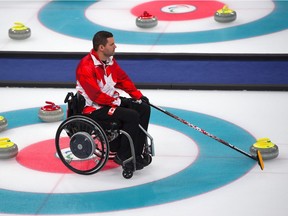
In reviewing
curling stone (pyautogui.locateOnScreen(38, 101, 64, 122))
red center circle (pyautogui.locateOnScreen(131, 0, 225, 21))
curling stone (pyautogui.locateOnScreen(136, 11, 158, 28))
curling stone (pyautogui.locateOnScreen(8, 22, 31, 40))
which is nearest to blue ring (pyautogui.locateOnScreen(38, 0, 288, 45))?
curling stone (pyautogui.locateOnScreen(136, 11, 158, 28))

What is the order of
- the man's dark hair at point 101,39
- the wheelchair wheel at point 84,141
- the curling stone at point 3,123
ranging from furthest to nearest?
the curling stone at point 3,123, the man's dark hair at point 101,39, the wheelchair wheel at point 84,141

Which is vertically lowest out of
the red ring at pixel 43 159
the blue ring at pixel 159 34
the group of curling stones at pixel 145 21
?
the blue ring at pixel 159 34

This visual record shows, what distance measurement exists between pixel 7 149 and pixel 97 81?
114 cm

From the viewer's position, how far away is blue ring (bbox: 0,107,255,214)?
7.48 meters

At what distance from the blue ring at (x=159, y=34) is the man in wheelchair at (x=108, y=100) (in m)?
4.03

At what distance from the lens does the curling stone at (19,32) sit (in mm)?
12297

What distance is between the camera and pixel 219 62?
1126 cm

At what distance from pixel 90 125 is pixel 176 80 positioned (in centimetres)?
303

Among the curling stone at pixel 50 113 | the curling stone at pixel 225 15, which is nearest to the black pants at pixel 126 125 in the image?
the curling stone at pixel 50 113

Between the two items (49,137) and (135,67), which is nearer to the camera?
(49,137)

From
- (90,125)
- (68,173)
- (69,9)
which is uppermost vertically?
(90,125)

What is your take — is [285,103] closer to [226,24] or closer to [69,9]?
[226,24]

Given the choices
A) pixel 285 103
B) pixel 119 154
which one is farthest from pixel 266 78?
pixel 119 154

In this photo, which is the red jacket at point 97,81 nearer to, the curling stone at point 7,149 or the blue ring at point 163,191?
the blue ring at point 163,191
